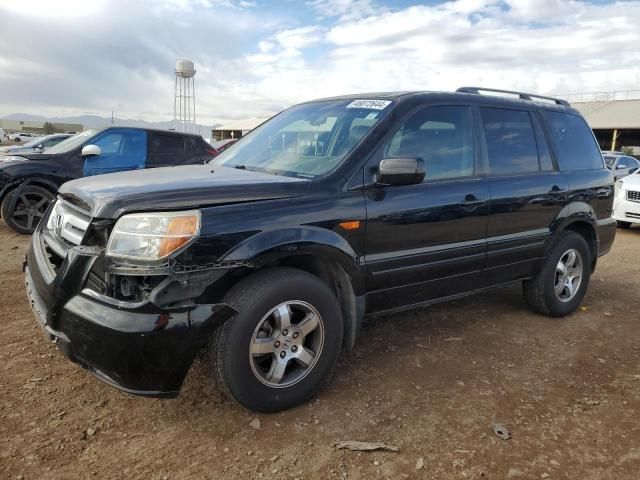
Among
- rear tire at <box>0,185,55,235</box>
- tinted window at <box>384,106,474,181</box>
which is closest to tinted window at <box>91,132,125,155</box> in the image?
rear tire at <box>0,185,55,235</box>

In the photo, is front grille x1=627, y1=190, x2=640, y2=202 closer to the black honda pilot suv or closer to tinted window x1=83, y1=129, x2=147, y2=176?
the black honda pilot suv

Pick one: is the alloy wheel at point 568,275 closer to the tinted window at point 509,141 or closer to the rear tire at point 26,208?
the tinted window at point 509,141

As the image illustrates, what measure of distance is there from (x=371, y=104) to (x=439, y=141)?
54cm

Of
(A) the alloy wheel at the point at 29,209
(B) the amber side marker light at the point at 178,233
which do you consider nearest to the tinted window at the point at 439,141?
(B) the amber side marker light at the point at 178,233

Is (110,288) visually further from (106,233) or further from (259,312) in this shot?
(259,312)

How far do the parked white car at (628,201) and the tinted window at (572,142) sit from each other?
549 centimetres

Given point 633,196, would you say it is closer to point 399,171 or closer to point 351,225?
point 399,171

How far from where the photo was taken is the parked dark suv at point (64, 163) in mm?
7344

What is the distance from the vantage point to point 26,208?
7.44 m

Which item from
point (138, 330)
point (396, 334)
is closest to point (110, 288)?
point (138, 330)

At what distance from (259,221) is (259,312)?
467mm

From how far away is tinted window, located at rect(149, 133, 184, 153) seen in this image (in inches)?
328

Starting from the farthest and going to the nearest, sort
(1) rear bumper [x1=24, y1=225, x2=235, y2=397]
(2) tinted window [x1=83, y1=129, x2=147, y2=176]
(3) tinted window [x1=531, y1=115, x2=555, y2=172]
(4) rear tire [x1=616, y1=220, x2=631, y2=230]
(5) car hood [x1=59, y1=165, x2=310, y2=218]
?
(4) rear tire [x1=616, y1=220, x2=631, y2=230] → (2) tinted window [x1=83, y1=129, x2=147, y2=176] → (3) tinted window [x1=531, y1=115, x2=555, y2=172] → (5) car hood [x1=59, y1=165, x2=310, y2=218] → (1) rear bumper [x1=24, y1=225, x2=235, y2=397]

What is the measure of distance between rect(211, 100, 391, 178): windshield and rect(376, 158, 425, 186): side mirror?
0.94 ft
